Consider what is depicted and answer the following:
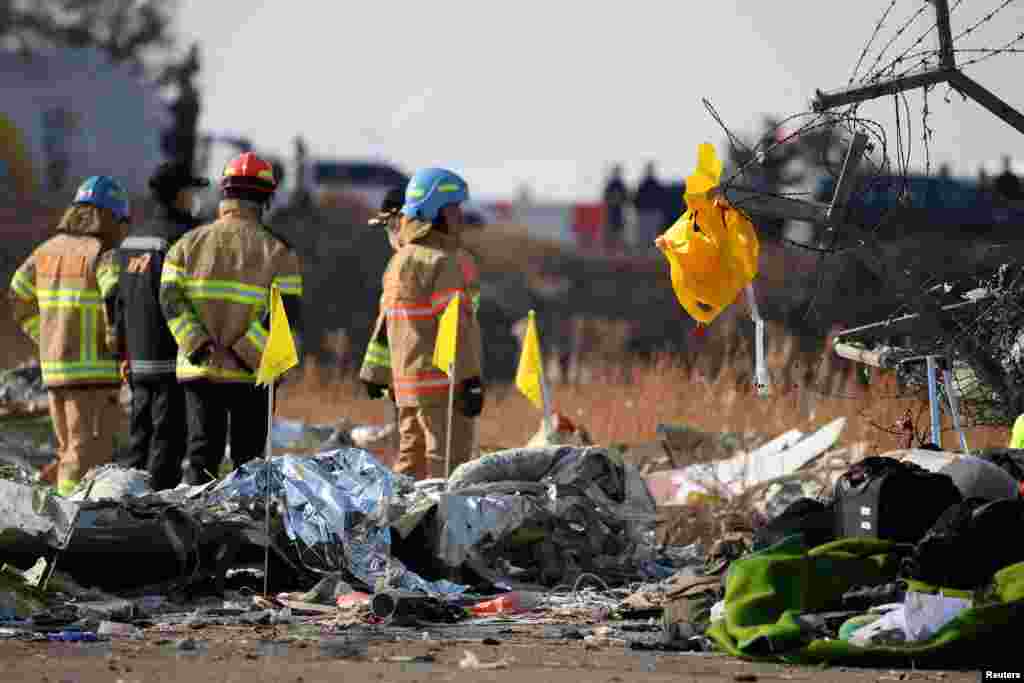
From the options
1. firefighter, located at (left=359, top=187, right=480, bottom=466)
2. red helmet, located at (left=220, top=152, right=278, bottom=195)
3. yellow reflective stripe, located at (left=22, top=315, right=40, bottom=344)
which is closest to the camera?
red helmet, located at (left=220, top=152, right=278, bottom=195)

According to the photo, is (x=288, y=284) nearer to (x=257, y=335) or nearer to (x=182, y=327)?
(x=257, y=335)

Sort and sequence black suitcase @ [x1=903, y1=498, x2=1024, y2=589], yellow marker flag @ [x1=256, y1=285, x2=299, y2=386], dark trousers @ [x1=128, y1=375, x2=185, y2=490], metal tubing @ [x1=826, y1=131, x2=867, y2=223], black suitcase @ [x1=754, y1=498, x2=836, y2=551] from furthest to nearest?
dark trousers @ [x1=128, y1=375, x2=185, y2=490] → yellow marker flag @ [x1=256, y1=285, x2=299, y2=386] → metal tubing @ [x1=826, y1=131, x2=867, y2=223] → black suitcase @ [x1=754, y1=498, x2=836, y2=551] → black suitcase @ [x1=903, y1=498, x2=1024, y2=589]

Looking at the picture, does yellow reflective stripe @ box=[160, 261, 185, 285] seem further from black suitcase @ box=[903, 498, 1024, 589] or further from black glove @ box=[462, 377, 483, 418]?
black suitcase @ box=[903, 498, 1024, 589]

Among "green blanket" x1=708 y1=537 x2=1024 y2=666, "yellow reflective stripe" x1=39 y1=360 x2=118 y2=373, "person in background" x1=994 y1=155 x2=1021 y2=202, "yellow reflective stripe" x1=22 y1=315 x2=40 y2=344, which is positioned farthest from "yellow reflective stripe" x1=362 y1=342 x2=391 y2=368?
"green blanket" x1=708 y1=537 x2=1024 y2=666

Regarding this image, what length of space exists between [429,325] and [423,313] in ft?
0.24

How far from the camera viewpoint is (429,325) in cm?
1128

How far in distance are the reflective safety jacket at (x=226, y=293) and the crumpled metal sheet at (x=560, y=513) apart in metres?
1.80

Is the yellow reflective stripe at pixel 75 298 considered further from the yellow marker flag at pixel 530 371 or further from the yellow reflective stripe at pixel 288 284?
the yellow marker flag at pixel 530 371

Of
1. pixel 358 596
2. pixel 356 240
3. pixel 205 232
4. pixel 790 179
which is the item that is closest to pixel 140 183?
pixel 356 240

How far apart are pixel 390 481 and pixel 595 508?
973 millimetres

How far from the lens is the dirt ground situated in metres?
6.68

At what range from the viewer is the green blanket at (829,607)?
6.77m

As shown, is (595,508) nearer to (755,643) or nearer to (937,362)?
(937,362)

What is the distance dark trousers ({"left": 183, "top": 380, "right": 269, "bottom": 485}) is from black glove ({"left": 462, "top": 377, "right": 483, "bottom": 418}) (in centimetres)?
111
